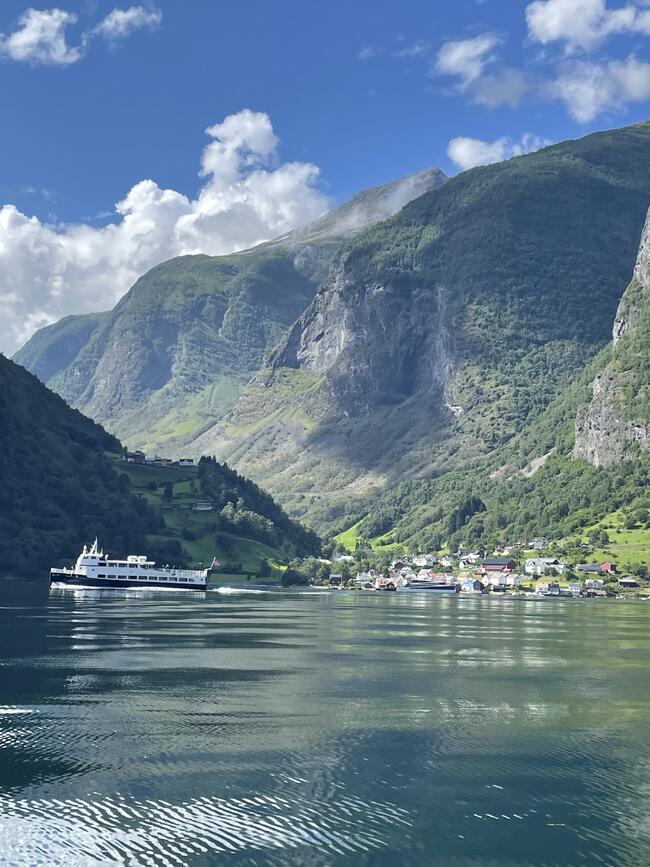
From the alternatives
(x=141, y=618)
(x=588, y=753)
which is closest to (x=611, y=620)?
(x=141, y=618)

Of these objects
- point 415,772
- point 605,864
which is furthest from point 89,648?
point 605,864

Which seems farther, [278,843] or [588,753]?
[588,753]

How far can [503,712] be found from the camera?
80.3 metres

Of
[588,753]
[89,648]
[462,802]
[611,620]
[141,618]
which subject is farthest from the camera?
[611,620]

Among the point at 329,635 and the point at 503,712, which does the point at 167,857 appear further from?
the point at 329,635

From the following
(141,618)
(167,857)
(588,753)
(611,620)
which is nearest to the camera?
(167,857)

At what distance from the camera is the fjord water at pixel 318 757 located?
4750 cm

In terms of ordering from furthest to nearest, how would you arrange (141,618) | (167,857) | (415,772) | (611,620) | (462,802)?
(611,620), (141,618), (415,772), (462,802), (167,857)

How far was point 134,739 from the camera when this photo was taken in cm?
6725

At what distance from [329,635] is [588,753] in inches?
3264

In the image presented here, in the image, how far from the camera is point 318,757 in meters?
63.2

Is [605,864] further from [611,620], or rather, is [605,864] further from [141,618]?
[611,620]

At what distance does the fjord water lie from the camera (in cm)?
4750

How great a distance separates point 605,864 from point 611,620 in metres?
154
